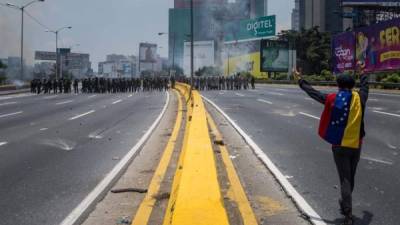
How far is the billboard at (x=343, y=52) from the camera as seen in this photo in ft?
196

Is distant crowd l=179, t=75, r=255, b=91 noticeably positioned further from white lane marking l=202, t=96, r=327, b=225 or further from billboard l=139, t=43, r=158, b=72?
billboard l=139, t=43, r=158, b=72

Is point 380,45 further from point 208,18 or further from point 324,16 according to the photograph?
point 324,16

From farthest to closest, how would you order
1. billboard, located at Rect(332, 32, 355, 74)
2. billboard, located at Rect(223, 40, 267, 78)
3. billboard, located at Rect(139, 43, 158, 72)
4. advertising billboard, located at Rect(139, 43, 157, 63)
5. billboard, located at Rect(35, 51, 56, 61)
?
1. advertising billboard, located at Rect(139, 43, 157, 63)
2. billboard, located at Rect(139, 43, 158, 72)
3. billboard, located at Rect(35, 51, 56, 61)
4. billboard, located at Rect(223, 40, 267, 78)
5. billboard, located at Rect(332, 32, 355, 74)

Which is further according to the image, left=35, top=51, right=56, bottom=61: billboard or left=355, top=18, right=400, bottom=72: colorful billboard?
left=35, top=51, right=56, bottom=61: billboard

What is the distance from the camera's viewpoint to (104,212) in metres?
7.23

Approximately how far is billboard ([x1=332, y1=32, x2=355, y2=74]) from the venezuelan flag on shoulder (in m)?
53.3

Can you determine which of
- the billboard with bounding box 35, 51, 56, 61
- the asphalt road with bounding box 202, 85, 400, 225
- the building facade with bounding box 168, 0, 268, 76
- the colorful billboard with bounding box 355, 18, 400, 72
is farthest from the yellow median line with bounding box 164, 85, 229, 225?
the billboard with bounding box 35, 51, 56, 61

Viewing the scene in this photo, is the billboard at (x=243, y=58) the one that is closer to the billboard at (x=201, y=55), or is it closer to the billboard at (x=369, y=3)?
the billboard at (x=201, y=55)

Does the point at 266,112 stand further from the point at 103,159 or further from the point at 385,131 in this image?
the point at 103,159

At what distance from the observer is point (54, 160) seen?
37.6 ft

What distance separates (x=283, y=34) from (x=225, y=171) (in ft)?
345

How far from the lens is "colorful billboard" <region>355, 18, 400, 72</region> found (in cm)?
4862

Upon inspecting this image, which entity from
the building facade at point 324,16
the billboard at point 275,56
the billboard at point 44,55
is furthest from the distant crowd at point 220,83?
the billboard at point 44,55

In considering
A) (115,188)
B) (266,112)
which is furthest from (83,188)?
(266,112)
